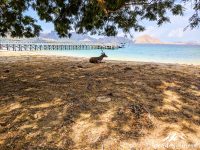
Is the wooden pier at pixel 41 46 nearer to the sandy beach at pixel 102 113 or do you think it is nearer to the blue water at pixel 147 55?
the blue water at pixel 147 55

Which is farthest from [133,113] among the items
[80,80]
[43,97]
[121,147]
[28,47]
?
[28,47]

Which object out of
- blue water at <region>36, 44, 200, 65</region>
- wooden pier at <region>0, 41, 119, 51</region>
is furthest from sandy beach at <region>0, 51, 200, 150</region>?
wooden pier at <region>0, 41, 119, 51</region>

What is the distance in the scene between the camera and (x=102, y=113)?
514cm

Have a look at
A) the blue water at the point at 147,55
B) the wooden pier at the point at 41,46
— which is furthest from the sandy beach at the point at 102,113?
the wooden pier at the point at 41,46

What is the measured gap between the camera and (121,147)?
4129 mm

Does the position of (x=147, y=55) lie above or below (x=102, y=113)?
below

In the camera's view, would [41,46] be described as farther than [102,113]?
Yes

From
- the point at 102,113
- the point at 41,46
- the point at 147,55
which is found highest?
the point at 41,46

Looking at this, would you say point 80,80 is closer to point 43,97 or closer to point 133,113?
point 43,97

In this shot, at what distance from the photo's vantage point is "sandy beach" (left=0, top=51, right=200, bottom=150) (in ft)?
14.2

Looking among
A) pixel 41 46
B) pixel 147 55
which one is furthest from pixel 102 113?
pixel 41 46

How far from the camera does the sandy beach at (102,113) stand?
432 centimetres

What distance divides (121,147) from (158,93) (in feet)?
7.48

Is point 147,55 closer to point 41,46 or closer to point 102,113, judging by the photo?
point 41,46
